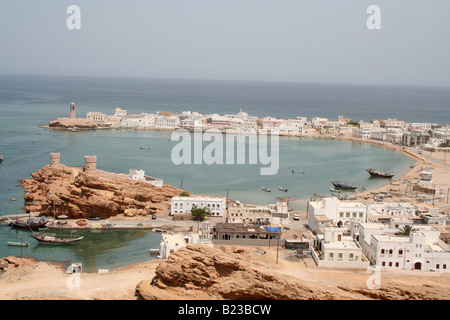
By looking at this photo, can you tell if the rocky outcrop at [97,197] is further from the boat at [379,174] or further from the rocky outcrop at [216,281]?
the boat at [379,174]

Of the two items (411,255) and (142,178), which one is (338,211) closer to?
(411,255)

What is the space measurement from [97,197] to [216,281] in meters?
9.60

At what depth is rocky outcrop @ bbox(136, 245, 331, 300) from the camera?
316 inches

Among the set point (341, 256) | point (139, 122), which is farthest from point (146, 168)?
point (139, 122)

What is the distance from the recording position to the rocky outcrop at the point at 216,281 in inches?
316

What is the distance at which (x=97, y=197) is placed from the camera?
676 inches

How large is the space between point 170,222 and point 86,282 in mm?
5848

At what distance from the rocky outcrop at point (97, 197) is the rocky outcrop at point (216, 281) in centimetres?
854

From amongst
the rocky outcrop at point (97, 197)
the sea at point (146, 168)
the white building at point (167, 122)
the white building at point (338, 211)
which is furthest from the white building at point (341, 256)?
the white building at point (167, 122)

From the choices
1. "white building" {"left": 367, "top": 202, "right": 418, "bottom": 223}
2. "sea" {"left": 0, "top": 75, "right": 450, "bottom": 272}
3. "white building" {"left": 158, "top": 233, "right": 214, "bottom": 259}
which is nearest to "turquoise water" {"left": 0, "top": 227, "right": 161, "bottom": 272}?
"sea" {"left": 0, "top": 75, "right": 450, "bottom": 272}

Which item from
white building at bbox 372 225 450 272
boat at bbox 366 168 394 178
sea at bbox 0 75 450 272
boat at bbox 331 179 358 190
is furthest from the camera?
boat at bbox 366 168 394 178

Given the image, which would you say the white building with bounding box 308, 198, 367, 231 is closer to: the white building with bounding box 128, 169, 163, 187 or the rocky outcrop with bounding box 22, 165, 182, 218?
the rocky outcrop with bounding box 22, 165, 182, 218

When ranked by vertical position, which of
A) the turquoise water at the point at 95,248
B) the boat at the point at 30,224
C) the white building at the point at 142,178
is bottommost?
the turquoise water at the point at 95,248

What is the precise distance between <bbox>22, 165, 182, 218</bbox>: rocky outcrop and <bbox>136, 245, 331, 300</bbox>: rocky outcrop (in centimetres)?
854
